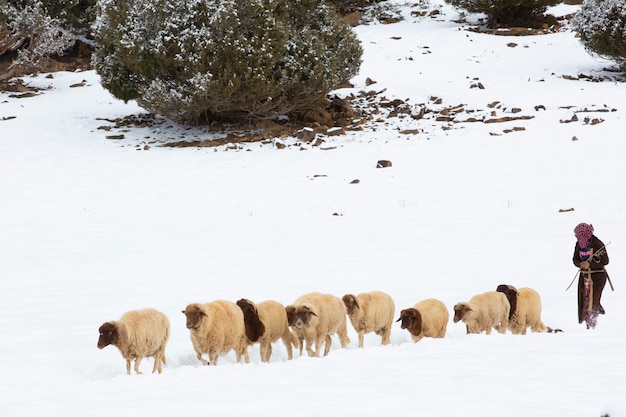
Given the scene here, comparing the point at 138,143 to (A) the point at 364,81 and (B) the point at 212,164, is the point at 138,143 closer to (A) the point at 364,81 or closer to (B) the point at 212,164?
(B) the point at 212,164

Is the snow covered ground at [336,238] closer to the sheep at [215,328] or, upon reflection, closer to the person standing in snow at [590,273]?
the person standing in snow at [590,273]

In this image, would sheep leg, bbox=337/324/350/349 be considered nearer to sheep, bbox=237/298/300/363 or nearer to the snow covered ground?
sheep, bbox=237/298/300/363

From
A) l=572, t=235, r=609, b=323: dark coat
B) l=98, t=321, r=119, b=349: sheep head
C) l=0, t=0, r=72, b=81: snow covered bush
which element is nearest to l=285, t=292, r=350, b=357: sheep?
Result: l=98, t=321, r=119, b=349: sheep head

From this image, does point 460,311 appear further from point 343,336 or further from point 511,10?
point 511,10

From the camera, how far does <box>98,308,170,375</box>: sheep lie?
7.76 meters

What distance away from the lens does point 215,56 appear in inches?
931

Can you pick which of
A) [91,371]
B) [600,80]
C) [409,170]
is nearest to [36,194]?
[409,170]

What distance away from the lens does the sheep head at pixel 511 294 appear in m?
9.68

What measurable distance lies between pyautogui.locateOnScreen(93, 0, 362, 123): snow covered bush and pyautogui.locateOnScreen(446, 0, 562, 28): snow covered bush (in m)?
14.2

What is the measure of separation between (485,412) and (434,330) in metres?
3.72

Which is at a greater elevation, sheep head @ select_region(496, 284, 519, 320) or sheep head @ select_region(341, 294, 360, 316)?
sheep head @ select_region(341, 294, 360, 316)

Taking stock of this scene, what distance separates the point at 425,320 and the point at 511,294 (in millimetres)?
1417

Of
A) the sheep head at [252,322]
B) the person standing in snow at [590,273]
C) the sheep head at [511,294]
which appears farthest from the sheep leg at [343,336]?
the person standing in snow at [590,273]

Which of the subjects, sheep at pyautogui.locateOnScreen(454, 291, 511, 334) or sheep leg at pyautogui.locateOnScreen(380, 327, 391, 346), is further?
sheep leg at pyautogui.locateOnScreen(380, 327, 391, 346)
